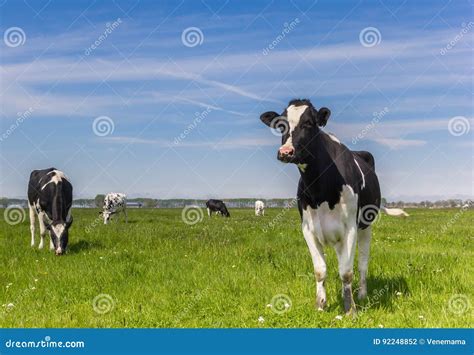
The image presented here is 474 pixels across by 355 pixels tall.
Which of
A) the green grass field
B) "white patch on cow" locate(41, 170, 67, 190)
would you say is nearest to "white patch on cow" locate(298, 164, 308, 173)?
the green grass field

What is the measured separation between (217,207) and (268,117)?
36.5 metres

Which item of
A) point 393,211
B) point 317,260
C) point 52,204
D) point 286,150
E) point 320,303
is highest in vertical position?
point 52,204

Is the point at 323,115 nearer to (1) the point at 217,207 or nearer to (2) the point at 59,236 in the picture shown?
(2) the point at 59,236

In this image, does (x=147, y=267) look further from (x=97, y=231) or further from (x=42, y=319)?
(x=97, y=231)

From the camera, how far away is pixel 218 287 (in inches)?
325

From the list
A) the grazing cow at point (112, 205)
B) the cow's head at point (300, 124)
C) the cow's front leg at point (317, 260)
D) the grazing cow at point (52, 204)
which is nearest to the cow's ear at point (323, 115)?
the cow's head at point (300, 124)

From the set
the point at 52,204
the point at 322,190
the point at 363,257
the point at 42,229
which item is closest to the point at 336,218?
the point at 322,190

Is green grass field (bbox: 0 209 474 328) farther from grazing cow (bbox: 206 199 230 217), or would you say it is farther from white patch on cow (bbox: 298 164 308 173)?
grazing cow (bbox: 206 199 230 217)

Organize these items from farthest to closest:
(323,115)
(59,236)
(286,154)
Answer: (59,236)
(323,115)
(286,154)

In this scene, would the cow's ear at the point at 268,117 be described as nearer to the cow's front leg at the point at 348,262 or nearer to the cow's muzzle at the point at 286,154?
the cow's muzzle at the point at 286,154

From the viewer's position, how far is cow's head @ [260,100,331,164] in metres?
6.60

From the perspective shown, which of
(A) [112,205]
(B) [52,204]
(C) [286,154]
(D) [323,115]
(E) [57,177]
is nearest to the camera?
(C) [286,154]

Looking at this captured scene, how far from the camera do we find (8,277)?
1008cm
